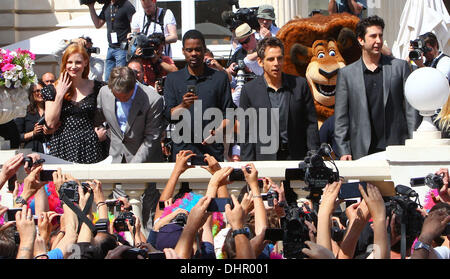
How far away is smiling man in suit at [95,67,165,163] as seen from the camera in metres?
8.46

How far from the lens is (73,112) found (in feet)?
28.2

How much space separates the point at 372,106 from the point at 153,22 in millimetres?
3663

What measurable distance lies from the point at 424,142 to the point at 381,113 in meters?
1.00

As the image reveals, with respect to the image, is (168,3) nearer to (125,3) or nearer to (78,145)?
(125,3)

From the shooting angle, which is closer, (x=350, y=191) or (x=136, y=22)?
(x=350, y=191)

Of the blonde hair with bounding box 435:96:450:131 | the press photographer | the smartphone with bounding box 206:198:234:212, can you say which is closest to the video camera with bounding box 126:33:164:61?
the press photographer

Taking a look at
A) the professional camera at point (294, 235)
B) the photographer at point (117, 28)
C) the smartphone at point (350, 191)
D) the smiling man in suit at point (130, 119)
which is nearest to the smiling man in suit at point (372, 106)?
the smiling man in suit at point (130, 119)

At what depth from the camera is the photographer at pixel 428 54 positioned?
9.52 m

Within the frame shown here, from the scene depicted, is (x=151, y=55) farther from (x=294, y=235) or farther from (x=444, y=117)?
(x=294, y=235)

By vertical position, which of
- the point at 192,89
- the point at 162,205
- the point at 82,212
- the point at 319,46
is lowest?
the point at 162,205

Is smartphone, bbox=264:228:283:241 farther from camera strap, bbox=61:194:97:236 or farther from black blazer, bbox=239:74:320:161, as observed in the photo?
black blazer, bbox=239:74:320:161

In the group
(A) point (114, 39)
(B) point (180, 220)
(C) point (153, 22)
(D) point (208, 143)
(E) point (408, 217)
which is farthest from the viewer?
(A) point (114, 39)

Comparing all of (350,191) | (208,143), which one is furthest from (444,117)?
(350,191)

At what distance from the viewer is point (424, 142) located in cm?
739
